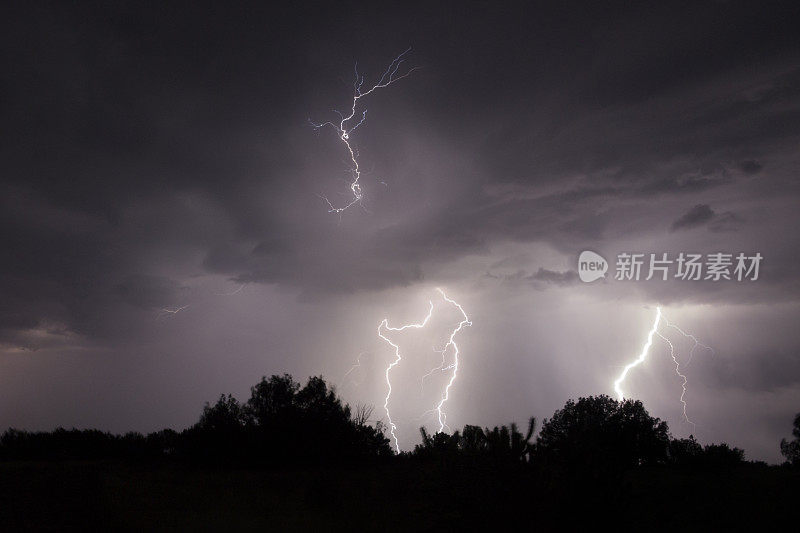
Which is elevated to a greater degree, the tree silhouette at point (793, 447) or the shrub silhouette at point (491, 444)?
the tree silhouette at point (793, 447)

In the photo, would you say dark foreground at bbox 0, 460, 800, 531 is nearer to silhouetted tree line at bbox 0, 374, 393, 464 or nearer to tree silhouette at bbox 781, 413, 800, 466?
silhouetted tree line at bbox 0, 374, 393, 464

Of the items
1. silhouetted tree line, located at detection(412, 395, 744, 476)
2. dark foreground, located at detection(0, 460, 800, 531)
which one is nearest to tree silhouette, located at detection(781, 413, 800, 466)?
silhouetted tree line, located at detection(412, 395, 744, 476)

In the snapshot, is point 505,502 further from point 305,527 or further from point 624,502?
point 305,527

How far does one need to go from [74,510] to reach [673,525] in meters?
17.0

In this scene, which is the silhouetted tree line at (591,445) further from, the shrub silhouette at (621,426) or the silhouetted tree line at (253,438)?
the silhouetted tree line at (253,438)

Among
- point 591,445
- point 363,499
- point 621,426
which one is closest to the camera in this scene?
point 591,445

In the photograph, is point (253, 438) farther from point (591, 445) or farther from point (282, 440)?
point (591, 445)

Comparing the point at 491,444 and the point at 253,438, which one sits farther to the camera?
Result: the point at 253,438

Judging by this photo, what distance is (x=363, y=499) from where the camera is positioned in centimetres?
1773

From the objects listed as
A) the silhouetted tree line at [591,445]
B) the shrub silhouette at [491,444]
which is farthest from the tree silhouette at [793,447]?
the shrub silhouette at [491,444]

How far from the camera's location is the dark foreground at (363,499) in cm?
1141

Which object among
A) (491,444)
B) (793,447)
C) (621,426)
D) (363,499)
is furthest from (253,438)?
(793,447)

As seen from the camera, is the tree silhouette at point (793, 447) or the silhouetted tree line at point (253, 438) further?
the tree silhouette at point (793, 447)

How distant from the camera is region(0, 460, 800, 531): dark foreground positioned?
37.4ft
